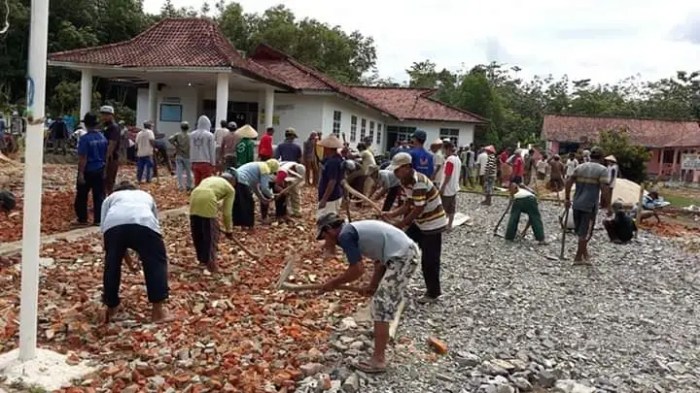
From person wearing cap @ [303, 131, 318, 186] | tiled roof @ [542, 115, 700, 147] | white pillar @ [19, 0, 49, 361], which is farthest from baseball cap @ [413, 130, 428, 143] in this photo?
tiled roof @ [542, 115, 700, 147]

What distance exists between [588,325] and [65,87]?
27.5 metres

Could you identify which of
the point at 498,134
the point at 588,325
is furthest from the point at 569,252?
the point at 498,134

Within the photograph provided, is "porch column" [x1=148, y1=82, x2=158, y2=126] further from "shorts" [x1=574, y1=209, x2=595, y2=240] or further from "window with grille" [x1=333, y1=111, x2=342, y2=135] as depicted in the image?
"shorts" [x1=574, y1=209, x2=595, y2=240]

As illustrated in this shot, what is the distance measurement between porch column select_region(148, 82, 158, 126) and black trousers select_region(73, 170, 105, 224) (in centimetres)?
1491

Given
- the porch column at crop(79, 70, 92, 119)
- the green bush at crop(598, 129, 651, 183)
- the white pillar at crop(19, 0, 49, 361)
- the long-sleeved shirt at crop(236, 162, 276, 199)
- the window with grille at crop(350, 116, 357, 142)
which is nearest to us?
the white pillar at crop(19, 0, 49, 361)

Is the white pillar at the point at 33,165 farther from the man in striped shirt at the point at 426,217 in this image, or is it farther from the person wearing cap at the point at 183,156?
the person wearing cap at the point at 183,156

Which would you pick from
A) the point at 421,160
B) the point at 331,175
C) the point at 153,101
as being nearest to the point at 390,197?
the point at 421,160

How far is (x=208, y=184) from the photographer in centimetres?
719

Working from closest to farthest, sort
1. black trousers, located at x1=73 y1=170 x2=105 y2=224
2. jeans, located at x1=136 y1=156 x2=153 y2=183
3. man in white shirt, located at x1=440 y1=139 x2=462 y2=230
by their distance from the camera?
black trousers, located at x1=73 y1=170 x2=105 y2=224 → man in white shirt, located at x1=440 y1=139 x2=462 y2=230 → jeans, located at x1=136 y1=156 x2=153 y2=183

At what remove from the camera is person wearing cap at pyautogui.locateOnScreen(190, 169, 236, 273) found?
7043 mm

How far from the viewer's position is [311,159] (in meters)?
16.7

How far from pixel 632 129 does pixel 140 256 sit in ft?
150

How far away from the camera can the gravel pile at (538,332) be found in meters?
5.08

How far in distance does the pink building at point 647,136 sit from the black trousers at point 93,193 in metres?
36.6
